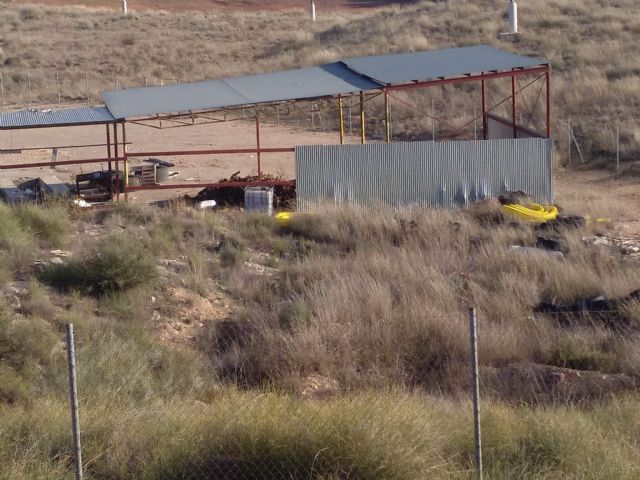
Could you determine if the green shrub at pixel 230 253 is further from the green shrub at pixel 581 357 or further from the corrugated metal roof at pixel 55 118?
the green shrub at pixel 581 357

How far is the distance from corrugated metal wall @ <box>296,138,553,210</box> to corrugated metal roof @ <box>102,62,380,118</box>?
1.60m

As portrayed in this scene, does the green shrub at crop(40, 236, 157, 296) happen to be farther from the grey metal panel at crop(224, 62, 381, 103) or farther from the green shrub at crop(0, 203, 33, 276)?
the grey metal panel at crop(224, 62, 381, 103)

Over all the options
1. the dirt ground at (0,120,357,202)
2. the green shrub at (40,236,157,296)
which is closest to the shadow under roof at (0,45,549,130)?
the dirt ground at (0,120,357,202)

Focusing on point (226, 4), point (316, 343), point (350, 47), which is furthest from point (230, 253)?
point (226, 4)

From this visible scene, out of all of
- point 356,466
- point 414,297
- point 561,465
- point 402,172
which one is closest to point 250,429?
point 356,466

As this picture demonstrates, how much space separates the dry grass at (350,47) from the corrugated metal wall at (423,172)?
22.3 ft

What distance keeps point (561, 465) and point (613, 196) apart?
17.6m

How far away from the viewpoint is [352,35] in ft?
163

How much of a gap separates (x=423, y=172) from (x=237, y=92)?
15.5ft

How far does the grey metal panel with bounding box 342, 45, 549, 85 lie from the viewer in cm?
2305

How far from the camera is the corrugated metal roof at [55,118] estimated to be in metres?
21.5

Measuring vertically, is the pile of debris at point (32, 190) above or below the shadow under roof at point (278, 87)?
below

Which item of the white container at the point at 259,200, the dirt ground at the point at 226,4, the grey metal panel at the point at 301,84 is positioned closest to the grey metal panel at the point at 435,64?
the grey metal panel at the point at 301,84

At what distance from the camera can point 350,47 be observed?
4625cm
